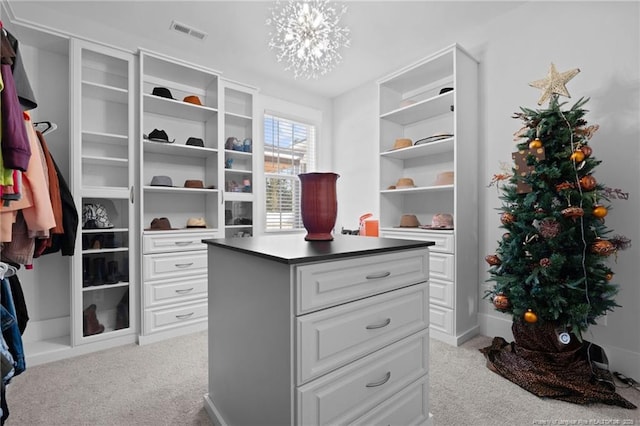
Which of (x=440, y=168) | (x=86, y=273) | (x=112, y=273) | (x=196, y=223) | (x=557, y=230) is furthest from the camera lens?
(x=440, y=168)

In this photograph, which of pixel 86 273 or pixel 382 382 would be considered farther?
pixel 86 273

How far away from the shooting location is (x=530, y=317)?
6.67ft

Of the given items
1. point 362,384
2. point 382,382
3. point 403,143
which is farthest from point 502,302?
point 403,143

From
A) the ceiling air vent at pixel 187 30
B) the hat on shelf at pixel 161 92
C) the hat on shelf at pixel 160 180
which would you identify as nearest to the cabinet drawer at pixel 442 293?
the hat on shelf at pixel 160 180

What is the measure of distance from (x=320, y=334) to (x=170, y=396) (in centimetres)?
135

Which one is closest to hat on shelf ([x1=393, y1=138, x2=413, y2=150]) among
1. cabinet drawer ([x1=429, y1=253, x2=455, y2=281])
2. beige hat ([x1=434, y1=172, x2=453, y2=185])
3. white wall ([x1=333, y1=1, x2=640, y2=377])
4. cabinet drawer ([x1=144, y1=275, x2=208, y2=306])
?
beige hat ([x1=434, y1=172, x2=453, y2=185])

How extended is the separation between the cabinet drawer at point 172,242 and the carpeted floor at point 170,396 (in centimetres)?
87

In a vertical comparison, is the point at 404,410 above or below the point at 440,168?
below

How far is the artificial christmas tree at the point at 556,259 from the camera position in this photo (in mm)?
1913

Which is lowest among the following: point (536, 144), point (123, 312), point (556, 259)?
point (123, 312)

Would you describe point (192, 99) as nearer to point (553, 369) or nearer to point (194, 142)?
point (194, 142)

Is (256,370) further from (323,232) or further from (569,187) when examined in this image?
(569,187)

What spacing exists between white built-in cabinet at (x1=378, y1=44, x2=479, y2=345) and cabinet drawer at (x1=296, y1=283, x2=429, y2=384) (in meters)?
1.38

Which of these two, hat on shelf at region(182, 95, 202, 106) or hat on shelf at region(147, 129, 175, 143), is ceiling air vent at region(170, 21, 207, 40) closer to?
hat on shelf at region(182, 95, 202, 106)
